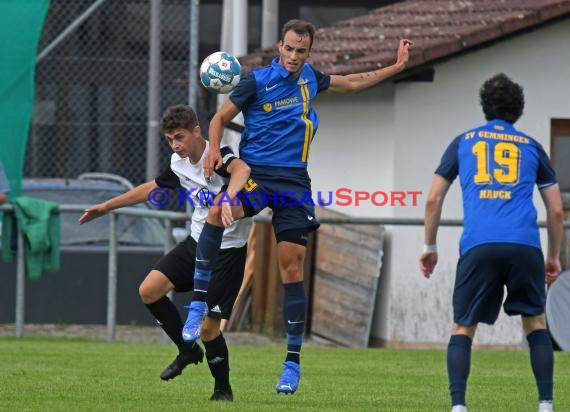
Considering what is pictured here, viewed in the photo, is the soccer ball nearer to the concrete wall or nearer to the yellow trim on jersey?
the yellow trim on jersey

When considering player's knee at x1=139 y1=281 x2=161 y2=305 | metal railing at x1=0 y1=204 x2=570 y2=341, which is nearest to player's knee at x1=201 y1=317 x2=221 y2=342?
player's knee at x1=139 y1=281 x2=161 y2=305

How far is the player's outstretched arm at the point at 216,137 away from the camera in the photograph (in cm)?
899

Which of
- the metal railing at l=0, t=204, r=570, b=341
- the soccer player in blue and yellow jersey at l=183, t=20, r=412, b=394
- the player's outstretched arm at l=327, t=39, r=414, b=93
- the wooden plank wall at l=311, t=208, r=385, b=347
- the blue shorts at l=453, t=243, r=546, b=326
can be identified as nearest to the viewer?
the blue shorts at l=453, t=243, r=546, b=326

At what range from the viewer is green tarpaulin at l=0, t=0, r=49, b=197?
15.7 meters

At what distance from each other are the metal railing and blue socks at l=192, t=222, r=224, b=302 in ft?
19.2

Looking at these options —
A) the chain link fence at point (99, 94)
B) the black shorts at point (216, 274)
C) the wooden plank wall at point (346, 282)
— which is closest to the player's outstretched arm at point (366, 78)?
the black shorts at point (216, 274)

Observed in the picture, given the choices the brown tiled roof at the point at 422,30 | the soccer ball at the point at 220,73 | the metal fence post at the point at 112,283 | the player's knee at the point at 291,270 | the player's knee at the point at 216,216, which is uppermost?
the brown tiled roof at the point at 422,30

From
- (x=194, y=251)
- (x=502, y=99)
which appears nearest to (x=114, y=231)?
(x=194, y=251)

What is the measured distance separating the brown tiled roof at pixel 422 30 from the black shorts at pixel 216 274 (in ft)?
22.9

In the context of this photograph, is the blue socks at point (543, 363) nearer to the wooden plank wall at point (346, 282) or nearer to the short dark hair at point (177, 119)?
the short dark hair at point (177, 119)

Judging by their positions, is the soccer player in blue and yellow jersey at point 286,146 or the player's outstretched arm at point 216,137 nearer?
the player's outstretched arm at point 216,137

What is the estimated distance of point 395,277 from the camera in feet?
52.9

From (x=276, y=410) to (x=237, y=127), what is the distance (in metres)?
9.05

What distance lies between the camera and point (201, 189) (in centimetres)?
926
